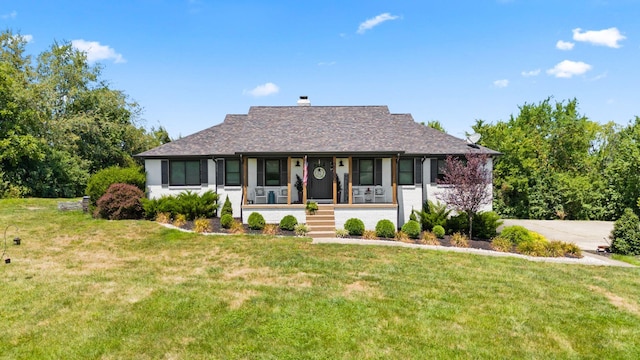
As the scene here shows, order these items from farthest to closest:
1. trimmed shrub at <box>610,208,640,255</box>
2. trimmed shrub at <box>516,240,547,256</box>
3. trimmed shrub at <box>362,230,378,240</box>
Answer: trimmed shrub at <box>362,230,378,240</box> < trimmed shrub at <box>610,208,640,255</box> < trimmed shrub at <box>516,240,547,256</box>

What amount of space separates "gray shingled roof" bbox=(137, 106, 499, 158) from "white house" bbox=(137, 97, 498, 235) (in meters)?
0.06

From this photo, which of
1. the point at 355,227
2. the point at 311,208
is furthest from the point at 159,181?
the point at 355,227

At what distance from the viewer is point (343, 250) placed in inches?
511

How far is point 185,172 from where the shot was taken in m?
19.7

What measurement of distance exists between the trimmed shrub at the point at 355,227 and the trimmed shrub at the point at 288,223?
100 inches

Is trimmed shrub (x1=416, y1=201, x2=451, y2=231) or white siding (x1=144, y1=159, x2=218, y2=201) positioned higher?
white siding (x1=144, y1=159, x2=218, y2=201)

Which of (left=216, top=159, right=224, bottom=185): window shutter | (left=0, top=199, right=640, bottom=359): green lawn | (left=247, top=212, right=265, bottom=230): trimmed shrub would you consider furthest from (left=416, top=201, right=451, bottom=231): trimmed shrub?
(left=216, top=159, right=224, bottom=185): window shutter

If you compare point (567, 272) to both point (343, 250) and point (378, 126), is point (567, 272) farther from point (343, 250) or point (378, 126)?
point (378, 126)

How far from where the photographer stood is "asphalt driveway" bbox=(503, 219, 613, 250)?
17422 mm

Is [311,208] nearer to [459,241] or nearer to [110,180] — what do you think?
[459,241]

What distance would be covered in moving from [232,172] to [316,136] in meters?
5.22

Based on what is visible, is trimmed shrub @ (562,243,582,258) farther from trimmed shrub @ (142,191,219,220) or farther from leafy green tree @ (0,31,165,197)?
leafy green tree @ (0,31,165,197)

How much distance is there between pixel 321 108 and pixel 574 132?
81.9 ft

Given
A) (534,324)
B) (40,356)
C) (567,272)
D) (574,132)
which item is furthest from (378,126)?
(574,132)
